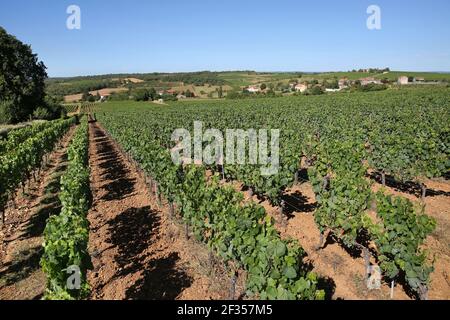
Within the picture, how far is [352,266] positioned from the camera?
8344 mm

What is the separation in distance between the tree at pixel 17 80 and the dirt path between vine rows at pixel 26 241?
114 feet

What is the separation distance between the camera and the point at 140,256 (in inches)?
371

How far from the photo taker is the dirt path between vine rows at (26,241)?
8129 mm

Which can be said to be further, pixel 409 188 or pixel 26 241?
pixel 409 188

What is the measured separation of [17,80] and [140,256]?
47.6 metres

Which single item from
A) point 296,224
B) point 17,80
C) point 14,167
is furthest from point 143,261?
point 17,80

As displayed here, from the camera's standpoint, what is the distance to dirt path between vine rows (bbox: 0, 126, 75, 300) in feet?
26.7

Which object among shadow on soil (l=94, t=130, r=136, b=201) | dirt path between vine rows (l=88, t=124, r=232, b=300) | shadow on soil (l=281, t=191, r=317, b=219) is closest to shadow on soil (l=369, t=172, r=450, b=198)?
shadow on soil (l=281, t=191, r=317, b=219)

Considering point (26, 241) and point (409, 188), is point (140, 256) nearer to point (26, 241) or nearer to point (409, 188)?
point (26, 241)

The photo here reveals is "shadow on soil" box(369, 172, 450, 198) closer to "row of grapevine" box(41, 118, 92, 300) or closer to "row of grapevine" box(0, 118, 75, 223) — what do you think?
"row of grapevine" box(41, 118, 92, 300)

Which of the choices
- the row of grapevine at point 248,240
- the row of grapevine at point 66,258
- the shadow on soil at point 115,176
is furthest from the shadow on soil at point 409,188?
the row of grapevine at point 66,258

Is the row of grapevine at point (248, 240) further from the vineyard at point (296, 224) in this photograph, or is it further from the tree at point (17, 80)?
the tree at point (17, 80)
